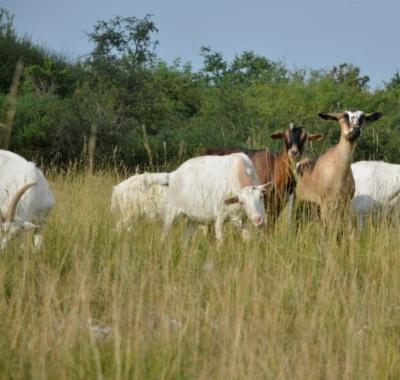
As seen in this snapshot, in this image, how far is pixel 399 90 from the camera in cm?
3297

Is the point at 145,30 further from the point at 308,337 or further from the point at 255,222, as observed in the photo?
the point at 308,337

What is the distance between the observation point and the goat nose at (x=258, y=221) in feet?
29.0

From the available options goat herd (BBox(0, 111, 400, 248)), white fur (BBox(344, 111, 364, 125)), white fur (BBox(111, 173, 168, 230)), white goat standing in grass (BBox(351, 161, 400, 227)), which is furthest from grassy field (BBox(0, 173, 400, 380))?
white goat standing in grass (BBox(351, 161, 400, 227))

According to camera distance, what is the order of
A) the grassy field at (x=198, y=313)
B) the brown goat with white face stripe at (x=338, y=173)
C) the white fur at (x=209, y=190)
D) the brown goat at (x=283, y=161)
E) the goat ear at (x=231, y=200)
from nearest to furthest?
1. the grassy field at (x=198, y=313)
2. the goat ear at (x=231, y=200)
3. the white fur at (x=209, y=190)
4. the brown goat with white face stripe at (x=338, y=173)
5. the brown goat at (x=283, y=161)

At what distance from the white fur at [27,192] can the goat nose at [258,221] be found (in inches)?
71.0

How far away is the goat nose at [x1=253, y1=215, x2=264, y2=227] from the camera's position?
29.0 feet

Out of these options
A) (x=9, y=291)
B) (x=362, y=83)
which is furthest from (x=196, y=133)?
(x=362, y=83)

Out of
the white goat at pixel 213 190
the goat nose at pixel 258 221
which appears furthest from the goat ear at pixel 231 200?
the goat nose at pixel 258 221

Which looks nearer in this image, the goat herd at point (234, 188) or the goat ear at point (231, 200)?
the goat herd at point (234, 188)

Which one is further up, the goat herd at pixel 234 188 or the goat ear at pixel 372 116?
the goat ear at pixel 372 116

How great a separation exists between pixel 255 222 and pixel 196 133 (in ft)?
39.7

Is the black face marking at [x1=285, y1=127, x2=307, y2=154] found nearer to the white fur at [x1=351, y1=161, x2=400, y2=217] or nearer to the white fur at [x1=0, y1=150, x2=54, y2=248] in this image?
the white fur at [x1=351, y1=161, x2=400, y2=217]

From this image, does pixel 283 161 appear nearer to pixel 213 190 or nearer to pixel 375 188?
pixel 375 188

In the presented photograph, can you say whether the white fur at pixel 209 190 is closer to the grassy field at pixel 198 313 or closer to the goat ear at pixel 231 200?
the goat ear at pixel 231 200
